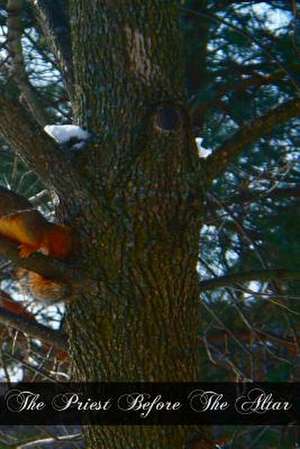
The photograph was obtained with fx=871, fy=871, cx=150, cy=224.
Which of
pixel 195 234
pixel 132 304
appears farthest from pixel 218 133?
pixel 132 304

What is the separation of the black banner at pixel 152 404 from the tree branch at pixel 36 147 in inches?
29.7

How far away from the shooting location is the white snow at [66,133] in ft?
10.6

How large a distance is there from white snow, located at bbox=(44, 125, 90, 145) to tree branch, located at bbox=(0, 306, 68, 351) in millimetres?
715

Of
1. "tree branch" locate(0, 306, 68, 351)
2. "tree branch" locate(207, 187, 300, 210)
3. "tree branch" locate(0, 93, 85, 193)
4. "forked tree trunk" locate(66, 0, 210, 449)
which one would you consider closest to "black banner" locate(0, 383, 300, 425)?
"forked tree trunk" locate(66, 0, 210, 449)

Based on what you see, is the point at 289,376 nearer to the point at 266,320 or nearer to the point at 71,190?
the point at 266,320

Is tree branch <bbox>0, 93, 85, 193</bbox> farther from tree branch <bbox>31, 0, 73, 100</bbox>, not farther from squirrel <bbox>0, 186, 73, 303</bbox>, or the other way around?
tree branch <bbox>31, 0, 73, 100</bbox>

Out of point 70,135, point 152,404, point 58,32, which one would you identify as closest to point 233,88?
point 58,32

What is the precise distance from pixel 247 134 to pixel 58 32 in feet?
3.51

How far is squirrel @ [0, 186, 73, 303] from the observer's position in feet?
9.70

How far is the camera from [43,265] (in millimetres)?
2902

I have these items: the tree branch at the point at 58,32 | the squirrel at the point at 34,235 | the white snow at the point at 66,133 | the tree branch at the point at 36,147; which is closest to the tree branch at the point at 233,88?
the tree branch at the point at 58,32

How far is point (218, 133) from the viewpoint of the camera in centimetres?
425

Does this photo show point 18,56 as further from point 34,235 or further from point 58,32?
point 34,235

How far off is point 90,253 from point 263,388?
1609 millimetres
